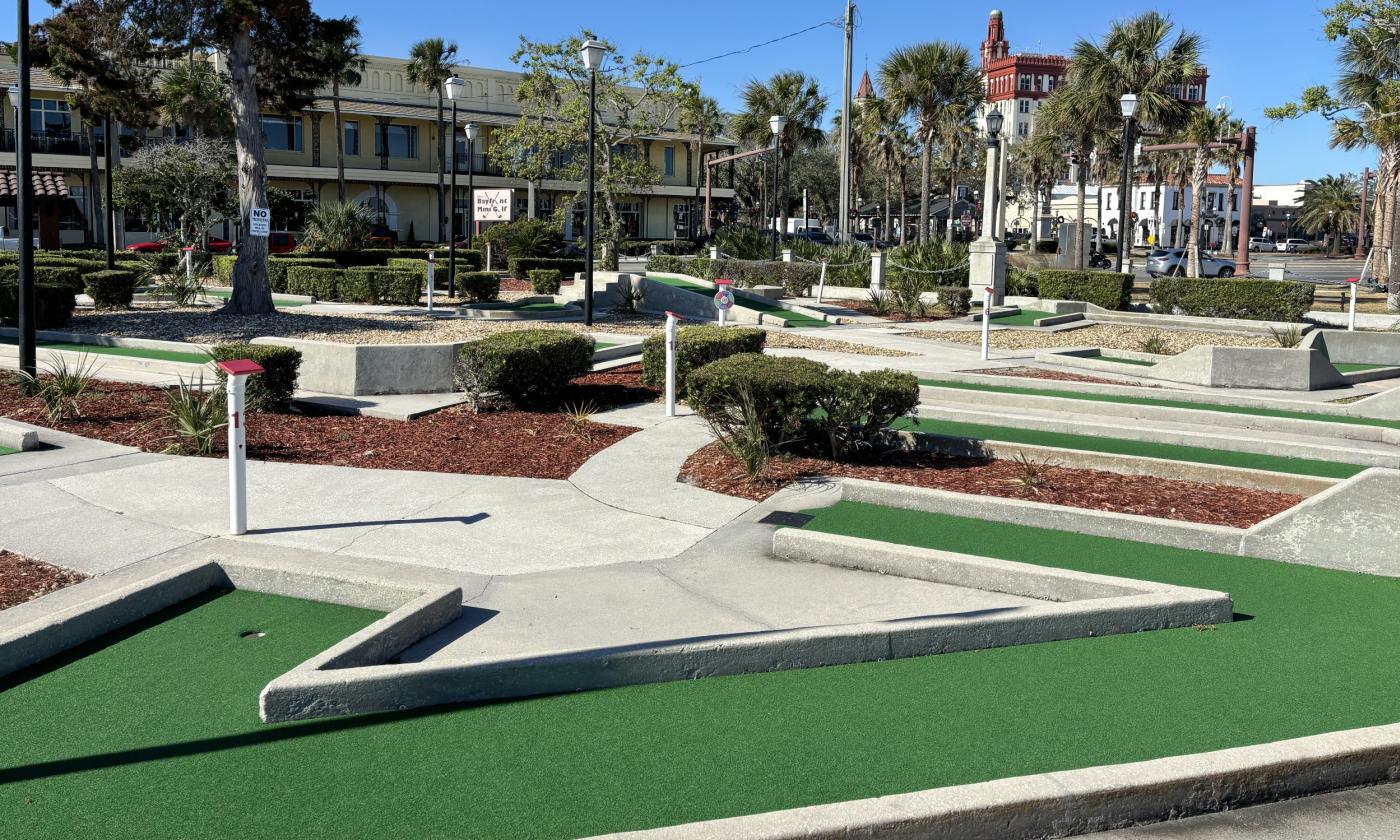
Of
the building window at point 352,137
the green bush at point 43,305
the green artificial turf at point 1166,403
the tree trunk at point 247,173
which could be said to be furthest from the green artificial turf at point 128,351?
the building window at point 352,137

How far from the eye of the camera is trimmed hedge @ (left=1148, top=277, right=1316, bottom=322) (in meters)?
26.8

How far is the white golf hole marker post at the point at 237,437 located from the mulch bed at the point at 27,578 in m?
1.01

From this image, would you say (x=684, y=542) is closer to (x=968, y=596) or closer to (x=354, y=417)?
(x=968, y=596)

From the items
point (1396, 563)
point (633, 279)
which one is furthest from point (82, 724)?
point (633, 279)

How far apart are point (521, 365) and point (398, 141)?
158 feet

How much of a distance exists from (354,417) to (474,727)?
317 inches

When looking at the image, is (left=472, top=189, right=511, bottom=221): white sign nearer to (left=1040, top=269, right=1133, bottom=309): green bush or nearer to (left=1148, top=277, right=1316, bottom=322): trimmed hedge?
(left=1040, top=269, right=1133, bottom=309): green bush

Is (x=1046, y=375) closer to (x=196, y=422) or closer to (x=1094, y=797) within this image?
(x=196, y=422)

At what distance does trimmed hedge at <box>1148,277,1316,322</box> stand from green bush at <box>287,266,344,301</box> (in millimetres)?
19267

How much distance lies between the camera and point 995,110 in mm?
28516

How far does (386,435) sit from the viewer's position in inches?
452

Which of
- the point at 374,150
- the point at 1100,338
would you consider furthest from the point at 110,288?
the point at 374,150

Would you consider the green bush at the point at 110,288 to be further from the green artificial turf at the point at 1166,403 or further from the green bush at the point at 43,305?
the green artificial turf at the point at 1166,403

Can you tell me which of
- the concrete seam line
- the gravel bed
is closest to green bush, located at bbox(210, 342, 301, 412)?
the concrete seam line
